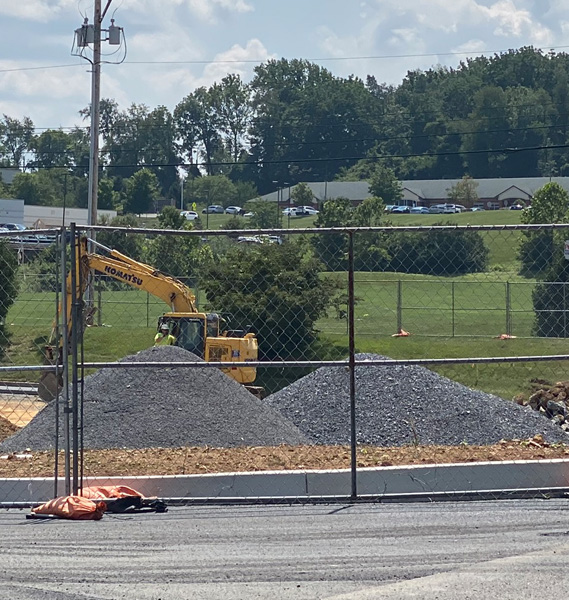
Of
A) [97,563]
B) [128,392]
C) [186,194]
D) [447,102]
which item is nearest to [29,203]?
[186,194]

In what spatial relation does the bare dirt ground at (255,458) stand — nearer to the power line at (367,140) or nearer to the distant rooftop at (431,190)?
the distant rooftop at (431,190)

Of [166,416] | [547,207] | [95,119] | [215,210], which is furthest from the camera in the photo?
[215,210]

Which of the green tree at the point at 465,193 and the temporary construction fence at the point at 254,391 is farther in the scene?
the green tree at the point at 465,193

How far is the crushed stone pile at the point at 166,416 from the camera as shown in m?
12.1

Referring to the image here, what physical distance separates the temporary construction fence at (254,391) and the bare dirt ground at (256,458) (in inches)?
1.7

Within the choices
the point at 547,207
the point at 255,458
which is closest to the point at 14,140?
the point at 547,207

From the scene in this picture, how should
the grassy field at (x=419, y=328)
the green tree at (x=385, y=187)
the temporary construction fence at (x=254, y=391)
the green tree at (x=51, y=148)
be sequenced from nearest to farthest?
the temporary construction fence at (x=254, y=391), the grassy field at (x=419, y=328), the green tree at (x=385, y=187), the green tree at (x=51, y=148)

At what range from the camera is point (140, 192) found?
4215 inches

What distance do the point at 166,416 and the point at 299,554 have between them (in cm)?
623

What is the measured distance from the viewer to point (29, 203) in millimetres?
105438

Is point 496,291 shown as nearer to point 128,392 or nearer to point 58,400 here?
point 128,392

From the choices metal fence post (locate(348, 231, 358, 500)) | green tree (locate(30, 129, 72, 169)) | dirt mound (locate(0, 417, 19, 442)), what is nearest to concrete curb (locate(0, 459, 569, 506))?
metal fence post (locate(348, 231, 358, 500))

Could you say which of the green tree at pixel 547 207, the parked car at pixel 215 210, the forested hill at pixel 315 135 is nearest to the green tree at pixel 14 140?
the forested hill at pixel 315 135

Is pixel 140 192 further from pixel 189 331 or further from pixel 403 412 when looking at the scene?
pixel 403 412
